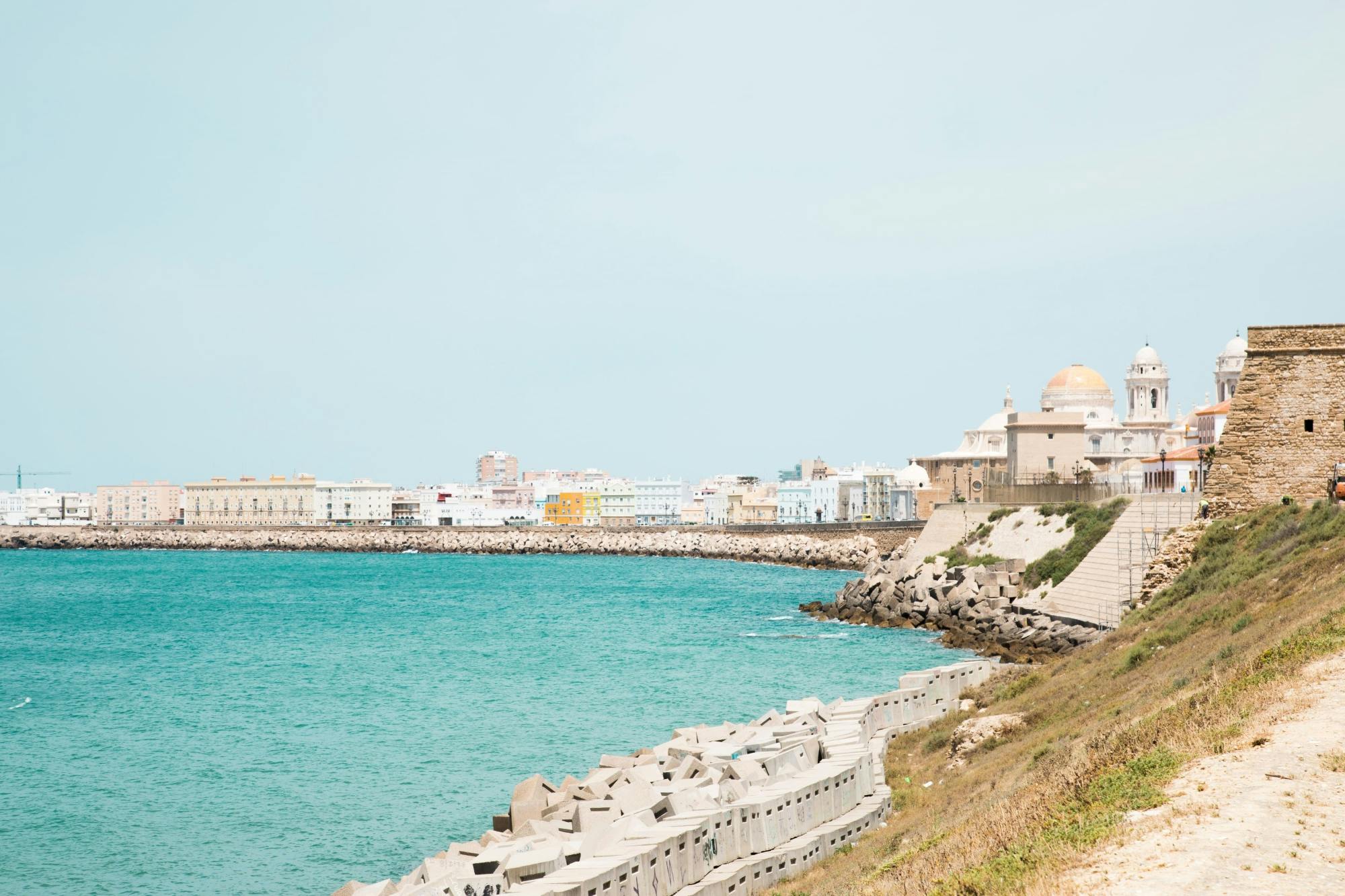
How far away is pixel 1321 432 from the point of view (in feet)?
90.2

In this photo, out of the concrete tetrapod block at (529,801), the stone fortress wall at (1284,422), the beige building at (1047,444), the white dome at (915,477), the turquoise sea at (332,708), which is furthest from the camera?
the white dome at (915,477)

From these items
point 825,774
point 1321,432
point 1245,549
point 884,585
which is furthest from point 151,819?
Result: point 884,585

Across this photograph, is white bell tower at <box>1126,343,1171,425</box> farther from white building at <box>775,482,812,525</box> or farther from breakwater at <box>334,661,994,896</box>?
breakwater at <box>334,661,994,896</box>

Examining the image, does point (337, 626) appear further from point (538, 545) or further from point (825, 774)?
point (538, 545)

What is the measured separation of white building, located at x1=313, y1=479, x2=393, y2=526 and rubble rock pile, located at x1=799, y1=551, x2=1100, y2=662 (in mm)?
Result: 152748

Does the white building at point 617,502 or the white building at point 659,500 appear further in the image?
the white building at point 659,500

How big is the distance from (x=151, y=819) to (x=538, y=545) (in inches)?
4015

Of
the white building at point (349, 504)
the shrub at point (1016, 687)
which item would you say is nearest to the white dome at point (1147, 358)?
the shrub at point (1016, 687)

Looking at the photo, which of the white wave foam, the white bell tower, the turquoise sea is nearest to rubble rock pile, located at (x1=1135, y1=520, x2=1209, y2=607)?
the turquoise sea

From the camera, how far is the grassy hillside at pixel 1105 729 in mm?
8516

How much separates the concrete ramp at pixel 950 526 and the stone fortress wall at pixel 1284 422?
22.4 m

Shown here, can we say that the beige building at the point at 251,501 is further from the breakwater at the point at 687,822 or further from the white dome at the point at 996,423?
the breakwater at the point at 687,822

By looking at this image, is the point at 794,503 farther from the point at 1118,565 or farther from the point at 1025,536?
the point at 1118,565

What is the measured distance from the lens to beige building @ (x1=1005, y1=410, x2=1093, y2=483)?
5988 centimetres
